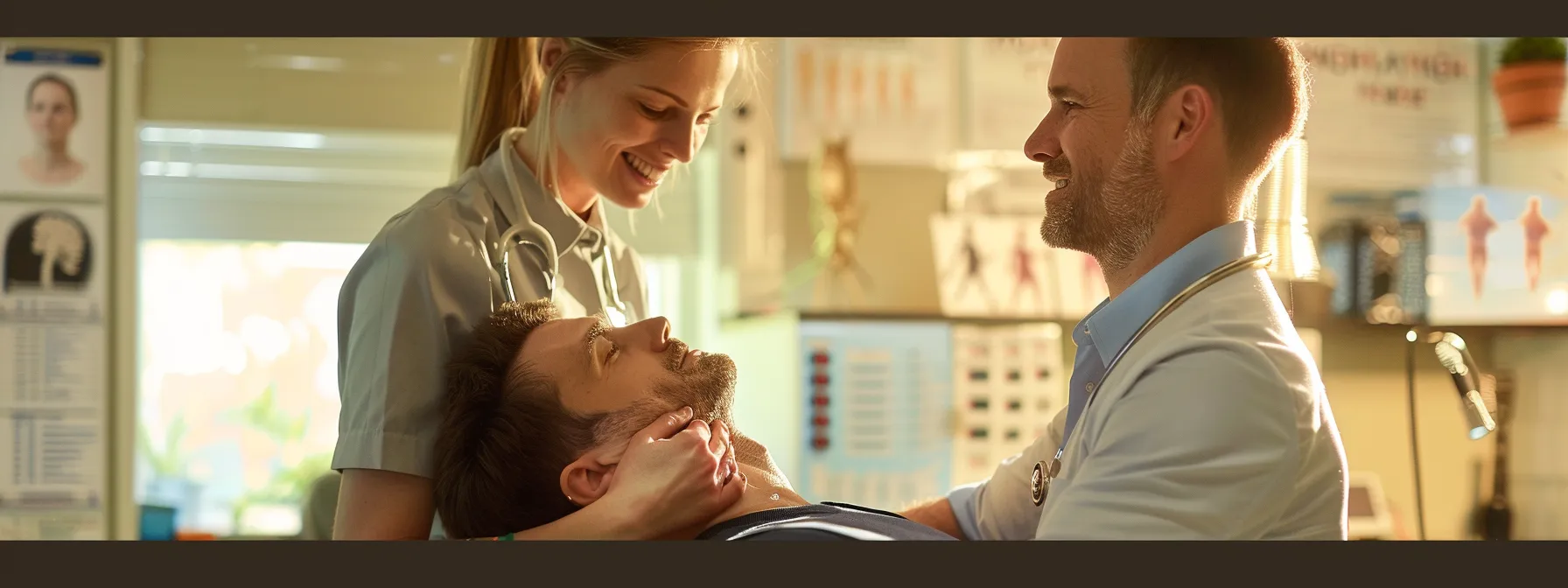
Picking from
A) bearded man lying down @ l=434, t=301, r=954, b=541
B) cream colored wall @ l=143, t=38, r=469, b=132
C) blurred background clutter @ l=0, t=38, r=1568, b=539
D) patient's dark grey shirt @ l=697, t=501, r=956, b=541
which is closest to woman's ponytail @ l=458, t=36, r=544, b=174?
bearded man lying down @ l=434, t=301, r=954, b=541

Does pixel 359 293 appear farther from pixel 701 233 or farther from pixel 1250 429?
pixel 701 233

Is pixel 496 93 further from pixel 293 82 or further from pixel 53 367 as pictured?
pixel 53 367

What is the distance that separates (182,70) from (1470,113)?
4038mm

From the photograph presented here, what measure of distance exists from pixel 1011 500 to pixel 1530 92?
3.43m

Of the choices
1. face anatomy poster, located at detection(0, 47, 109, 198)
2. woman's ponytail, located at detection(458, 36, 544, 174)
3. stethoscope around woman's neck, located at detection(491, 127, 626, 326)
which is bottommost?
stethoscope around woman's neck, located at detection(491, 127, 626, 326)

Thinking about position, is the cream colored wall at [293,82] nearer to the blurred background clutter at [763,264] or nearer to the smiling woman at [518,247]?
the blurred background clutter at [763,264]

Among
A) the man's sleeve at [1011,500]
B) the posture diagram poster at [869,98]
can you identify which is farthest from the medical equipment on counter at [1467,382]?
the posture diagram poster at [869,98]

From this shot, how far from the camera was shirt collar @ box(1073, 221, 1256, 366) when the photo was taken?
3.84 feet

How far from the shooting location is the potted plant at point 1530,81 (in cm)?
400

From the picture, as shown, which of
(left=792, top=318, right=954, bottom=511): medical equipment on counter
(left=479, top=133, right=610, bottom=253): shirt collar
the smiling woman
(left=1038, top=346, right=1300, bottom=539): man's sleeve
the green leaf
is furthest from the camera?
the green leaf

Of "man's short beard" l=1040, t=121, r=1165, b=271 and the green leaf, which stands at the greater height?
the green leaf

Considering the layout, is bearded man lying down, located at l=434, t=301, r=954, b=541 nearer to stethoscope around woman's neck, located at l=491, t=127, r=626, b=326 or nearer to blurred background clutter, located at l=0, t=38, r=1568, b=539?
stethoscope around woman's neck, located at l=491, t=127, r=626, b=326

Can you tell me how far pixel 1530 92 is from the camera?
4.10 m

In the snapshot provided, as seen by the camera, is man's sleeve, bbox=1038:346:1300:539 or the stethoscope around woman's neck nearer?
man's sleeve, bbox=1038:346:1300:539
